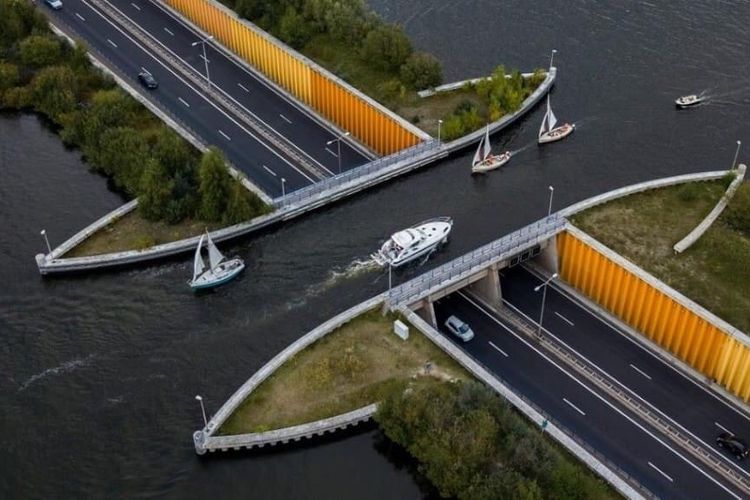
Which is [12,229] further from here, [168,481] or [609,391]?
[609,391]

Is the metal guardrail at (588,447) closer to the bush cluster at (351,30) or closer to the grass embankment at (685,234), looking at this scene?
the grass embankment at (685,234)

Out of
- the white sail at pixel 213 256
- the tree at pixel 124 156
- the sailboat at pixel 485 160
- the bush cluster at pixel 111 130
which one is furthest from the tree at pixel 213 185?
the sailboat at pixel 485 160

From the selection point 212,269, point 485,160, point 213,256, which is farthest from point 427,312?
point 485,160

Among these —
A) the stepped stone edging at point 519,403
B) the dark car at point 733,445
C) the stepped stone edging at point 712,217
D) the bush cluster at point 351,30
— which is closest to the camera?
the stepped stone edging at point 519,403

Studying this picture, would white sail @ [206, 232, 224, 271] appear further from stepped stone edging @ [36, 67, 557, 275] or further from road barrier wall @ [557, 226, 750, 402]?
road barrier wall @ [557, 226, 750, 402]

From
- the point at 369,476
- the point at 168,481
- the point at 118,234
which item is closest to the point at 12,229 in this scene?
the point at 118,234

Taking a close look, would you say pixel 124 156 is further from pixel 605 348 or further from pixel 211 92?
pixel 605 348

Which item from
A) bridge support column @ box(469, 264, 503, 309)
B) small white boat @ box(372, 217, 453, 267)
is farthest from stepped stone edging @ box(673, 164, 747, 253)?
small white boat @ box(372, 217, 453, 267)
